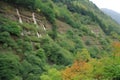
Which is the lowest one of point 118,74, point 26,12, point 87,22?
point 87,22

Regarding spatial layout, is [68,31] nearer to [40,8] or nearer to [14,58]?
[40,8]

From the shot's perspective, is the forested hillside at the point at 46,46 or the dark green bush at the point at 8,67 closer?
the forested hillside at the point at 46,46

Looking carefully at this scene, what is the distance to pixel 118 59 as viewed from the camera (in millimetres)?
35062

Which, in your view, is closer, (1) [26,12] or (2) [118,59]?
(2) [118,59]

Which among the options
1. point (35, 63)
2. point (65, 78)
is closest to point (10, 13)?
point (35, 63)

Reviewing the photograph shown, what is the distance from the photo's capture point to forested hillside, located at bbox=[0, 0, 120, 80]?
4060 cm

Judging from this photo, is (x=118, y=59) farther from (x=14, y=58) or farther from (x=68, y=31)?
(x=68, y=31)

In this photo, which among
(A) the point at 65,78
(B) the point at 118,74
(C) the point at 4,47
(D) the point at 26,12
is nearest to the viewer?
(B) the point at 118,74

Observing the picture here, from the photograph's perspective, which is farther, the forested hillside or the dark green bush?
the dark green bush

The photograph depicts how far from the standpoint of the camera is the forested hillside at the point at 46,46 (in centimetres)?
4060

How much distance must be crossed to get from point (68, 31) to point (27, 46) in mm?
28411

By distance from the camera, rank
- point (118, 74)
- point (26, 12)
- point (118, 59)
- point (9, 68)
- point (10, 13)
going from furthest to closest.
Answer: point (26, 12), point (10, 13), point (9, 68), point (118, 59), point (118, 74)

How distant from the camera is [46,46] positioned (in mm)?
72312

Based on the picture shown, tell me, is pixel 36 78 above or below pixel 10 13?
below
